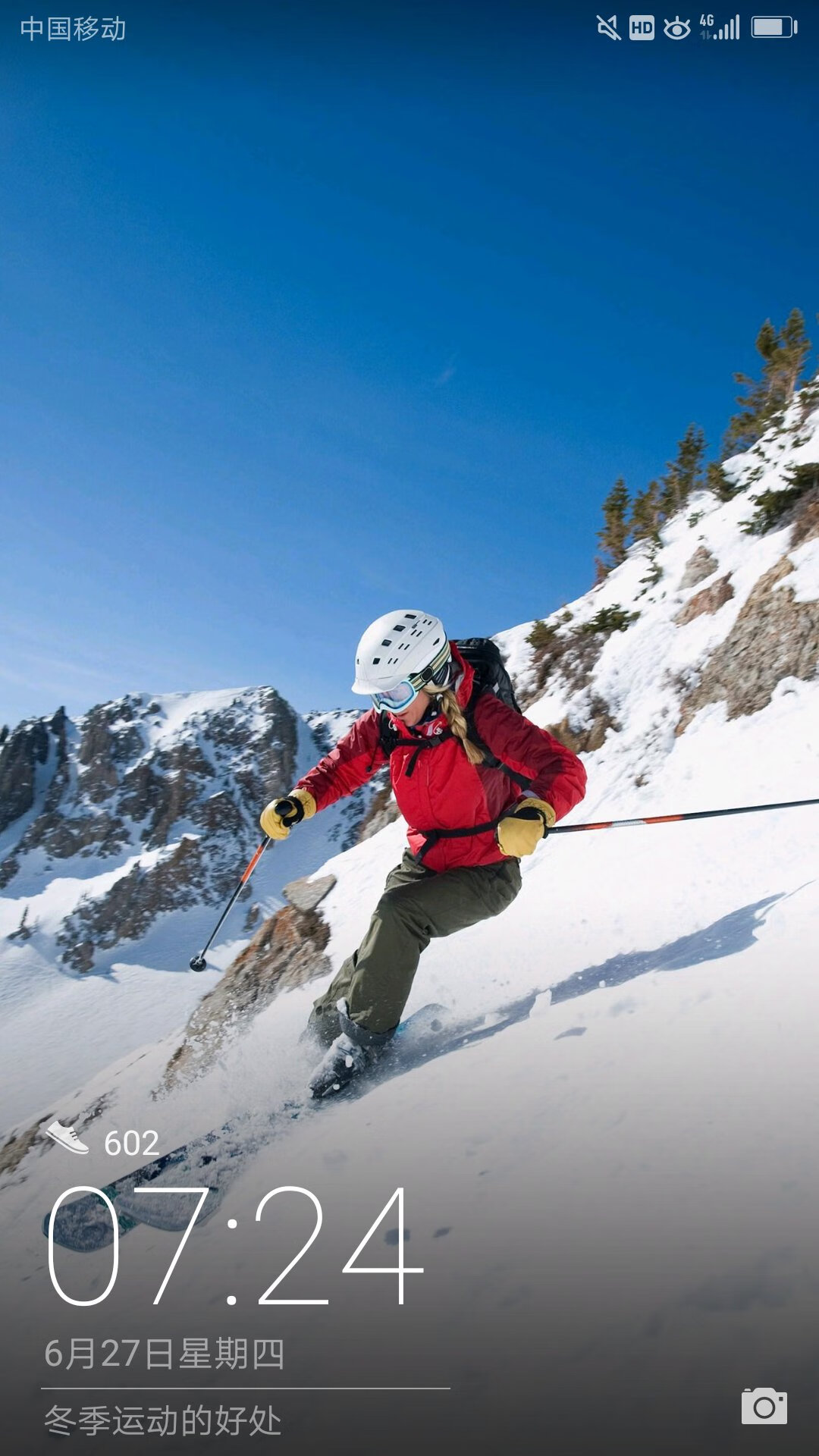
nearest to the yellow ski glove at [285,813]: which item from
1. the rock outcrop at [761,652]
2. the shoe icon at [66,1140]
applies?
the shoe icon at [66,1140]

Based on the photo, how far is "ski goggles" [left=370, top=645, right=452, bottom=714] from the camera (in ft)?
14.3

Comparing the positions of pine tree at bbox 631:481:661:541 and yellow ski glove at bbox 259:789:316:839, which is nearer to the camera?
yellow ski glove at bbox 259:789:316:839

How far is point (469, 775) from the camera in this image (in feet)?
14.5

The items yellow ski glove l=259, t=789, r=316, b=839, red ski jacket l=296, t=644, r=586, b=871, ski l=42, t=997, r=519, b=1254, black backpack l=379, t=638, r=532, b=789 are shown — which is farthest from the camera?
yellow ski glove l=259, t=789, r=316, b=839

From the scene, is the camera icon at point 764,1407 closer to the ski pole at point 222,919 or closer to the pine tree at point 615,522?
the ski pole at point 222,919

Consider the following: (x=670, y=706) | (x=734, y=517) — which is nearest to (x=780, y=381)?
(x=734, y=517)

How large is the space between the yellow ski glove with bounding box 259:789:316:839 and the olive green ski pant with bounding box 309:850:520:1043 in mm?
935

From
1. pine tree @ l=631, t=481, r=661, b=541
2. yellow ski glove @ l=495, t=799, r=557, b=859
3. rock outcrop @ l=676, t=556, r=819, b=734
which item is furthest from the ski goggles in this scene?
pine tree @ l=631, t=481, r=661, b=541

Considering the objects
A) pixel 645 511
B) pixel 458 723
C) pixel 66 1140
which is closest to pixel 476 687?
pixel 458 723

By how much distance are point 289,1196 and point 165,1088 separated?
136 inches

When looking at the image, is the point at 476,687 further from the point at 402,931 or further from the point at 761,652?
the point at 761,652

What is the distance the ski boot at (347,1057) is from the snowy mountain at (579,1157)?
0.24 m

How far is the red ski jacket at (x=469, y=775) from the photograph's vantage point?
4281mm

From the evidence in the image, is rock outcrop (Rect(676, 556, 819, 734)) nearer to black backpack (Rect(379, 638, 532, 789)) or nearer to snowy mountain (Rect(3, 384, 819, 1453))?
snowy mountain (Rect(3, 384, 819, 1453))
